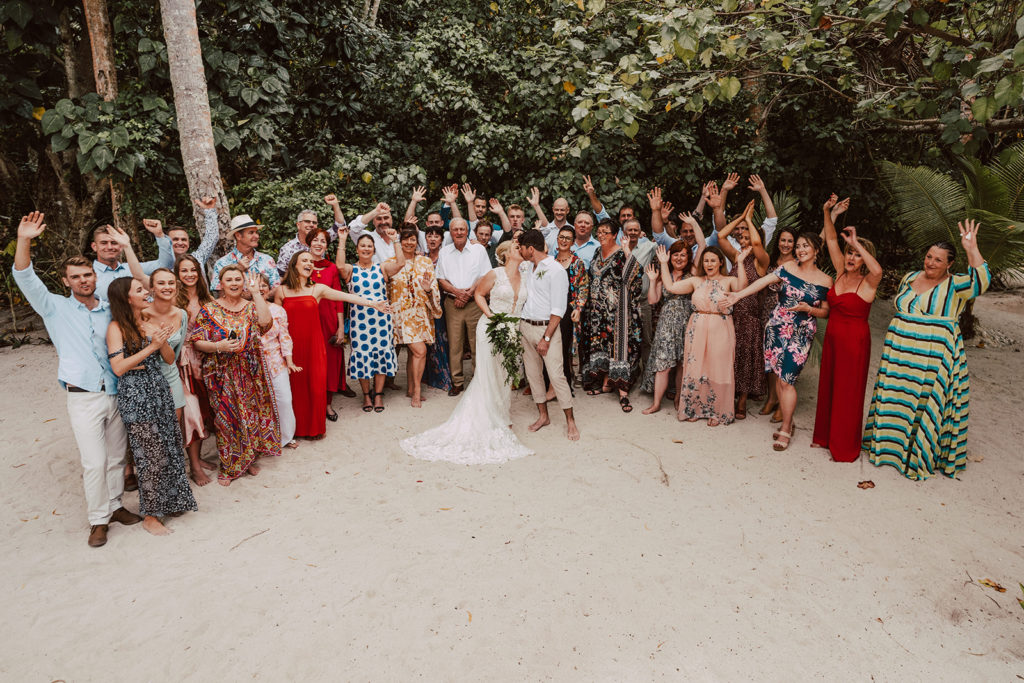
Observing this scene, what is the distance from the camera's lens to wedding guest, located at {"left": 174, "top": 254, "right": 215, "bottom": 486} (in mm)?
4796

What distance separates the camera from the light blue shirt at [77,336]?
3871 millimetres

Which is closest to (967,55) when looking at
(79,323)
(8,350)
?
(79,323)

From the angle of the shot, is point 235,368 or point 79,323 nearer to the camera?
point 79,323

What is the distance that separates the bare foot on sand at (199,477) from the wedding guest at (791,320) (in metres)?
4.97

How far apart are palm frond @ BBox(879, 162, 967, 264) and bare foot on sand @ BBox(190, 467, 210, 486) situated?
8.81 metres

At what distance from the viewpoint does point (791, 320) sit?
5508mm

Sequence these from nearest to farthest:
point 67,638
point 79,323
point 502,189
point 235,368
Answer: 1. point 67,638
2. point 79,323
3. point 235,368
4. point 502,189

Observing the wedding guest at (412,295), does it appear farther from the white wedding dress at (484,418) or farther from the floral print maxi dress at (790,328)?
the floral print maxi dress at (790,328)

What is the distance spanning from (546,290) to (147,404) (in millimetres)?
3345

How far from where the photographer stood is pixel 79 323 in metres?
3.95

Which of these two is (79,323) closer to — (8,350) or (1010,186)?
(8,350)

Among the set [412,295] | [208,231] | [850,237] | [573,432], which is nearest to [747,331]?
[850,237]

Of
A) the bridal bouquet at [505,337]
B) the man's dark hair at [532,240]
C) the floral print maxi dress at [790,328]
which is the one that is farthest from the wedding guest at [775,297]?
the bridal bouquet at [505,337]

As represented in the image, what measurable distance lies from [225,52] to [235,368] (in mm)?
5784
